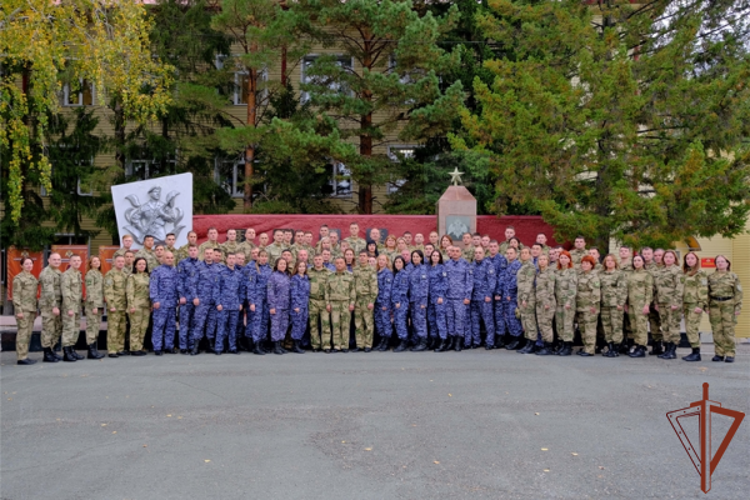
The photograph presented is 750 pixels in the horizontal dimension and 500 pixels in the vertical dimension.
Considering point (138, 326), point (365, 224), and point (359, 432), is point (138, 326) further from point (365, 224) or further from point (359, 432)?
point (365, 224)

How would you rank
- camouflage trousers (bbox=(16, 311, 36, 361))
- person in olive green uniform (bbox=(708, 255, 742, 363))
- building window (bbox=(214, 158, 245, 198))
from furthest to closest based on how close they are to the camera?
building window (bbox=(214, 158, 245, 198)), person in olive green uniform (bbox=(708, 255, 742, 363)), camouflage trousers (bbox=(16, 311, 36, 361))

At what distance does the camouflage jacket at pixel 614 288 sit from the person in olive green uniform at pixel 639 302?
0.15 meters

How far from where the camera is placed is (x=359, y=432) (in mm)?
6383

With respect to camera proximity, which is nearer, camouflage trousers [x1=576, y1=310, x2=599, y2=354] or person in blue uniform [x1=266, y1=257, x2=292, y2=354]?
camouflage trousers [x1=576, y1=310, x2=599, y2=354]

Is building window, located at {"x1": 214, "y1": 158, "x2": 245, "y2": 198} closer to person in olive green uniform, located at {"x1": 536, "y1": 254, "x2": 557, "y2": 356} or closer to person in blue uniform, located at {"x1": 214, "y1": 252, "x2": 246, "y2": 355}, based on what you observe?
person in blue uniform, located at {"x1": 214, "y1": 252, "x2": 246, "y2": 355}

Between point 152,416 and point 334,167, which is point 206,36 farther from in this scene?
point 152,416

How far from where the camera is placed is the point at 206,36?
22.3m

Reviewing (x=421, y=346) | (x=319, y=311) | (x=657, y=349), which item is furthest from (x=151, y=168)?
(x=657, y=349)

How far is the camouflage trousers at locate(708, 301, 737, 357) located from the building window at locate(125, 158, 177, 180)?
57.3 ft

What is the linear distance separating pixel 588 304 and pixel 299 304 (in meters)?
4.81

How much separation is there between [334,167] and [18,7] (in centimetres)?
1406

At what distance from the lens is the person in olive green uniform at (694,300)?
Result: 1093 centimetres

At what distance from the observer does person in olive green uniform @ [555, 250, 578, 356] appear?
11.3m

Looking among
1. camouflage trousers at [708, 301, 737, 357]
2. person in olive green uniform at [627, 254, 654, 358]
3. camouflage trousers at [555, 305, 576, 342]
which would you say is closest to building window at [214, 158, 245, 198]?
camouflage trousers at [555, 305, 576, 342]
